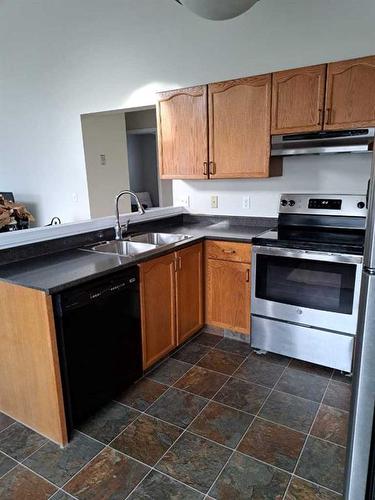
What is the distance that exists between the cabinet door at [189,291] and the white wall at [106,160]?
1.97 m

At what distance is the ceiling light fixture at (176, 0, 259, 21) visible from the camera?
203cm

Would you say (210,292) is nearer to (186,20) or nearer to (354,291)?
(354,291)

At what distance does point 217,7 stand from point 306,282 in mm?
1787

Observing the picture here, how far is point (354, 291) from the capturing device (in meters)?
2.21

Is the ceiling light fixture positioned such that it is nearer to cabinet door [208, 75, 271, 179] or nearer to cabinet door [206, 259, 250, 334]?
cabinet door [208, 75, 271, 179]

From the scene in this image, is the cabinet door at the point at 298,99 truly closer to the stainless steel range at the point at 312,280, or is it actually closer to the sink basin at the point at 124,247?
the stainless steel range at the point at 312,280

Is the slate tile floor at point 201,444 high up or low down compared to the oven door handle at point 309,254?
down

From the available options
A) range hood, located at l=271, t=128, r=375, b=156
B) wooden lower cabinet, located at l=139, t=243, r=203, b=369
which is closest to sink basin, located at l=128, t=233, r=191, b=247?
wooden lower cabinet, located at l=139, t=243, r=203, b=369

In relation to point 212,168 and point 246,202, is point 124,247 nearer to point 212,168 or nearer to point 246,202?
point 212,168

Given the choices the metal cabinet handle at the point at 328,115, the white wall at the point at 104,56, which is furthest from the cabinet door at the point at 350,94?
the white wall at the point at 104,56

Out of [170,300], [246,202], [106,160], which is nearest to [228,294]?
[170,300]

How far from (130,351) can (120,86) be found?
2.57 m

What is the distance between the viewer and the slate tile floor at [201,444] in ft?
5.14

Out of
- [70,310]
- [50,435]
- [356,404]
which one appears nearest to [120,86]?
[70,310]
